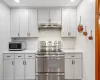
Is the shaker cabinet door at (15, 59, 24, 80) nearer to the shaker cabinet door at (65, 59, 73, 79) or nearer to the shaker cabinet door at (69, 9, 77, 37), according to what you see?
the shaker cabinet door at (65, 59, 73, 79)

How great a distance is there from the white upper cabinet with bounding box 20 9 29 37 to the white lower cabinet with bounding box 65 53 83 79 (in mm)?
1674

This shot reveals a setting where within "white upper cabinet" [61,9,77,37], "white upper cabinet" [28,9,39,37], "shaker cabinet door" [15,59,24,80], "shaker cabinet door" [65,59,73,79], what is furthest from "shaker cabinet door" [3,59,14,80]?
"white upper cabinet" [61,9,77,37]

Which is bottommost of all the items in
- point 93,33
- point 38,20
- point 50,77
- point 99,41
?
point 50,77

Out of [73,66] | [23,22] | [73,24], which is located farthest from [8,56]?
[73,24]

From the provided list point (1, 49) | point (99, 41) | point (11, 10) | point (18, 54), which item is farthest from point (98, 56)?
point (11, 10)

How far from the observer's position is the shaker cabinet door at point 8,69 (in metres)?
3.51

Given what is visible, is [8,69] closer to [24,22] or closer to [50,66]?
[50,66]

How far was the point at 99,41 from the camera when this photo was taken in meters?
2.30

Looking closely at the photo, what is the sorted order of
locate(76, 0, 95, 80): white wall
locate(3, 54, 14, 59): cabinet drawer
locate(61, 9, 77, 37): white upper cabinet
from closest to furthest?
1. locate(76, 0, 95, 80): white wall
2. locate(3, 54, 14, 59): cabinet drawer
3. locate(61, 9, 77, 37): white upper cabinet

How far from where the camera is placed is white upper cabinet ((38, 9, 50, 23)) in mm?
4082

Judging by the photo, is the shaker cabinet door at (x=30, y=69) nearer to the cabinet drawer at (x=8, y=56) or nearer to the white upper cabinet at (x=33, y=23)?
the cabinet drawer at (x=8, y=56)

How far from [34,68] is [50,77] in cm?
56

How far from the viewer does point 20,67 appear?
3.54m

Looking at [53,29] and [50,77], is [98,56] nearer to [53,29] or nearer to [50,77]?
[50,77]
